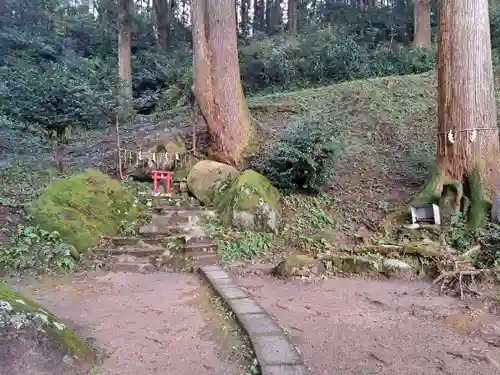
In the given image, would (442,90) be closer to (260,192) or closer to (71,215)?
(260,192)

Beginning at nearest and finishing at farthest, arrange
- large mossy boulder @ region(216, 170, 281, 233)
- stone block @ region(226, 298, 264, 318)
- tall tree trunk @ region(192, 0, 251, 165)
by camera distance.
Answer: stone block @ region(226, 298, 264, 318) < large mossy boulder @ region(216, 170, 281, 233) < tall tree trunk @ region(192, 0, 251, 165)

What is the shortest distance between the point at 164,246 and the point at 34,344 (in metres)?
3.84

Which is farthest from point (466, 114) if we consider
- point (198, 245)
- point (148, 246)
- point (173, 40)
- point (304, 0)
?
point (304, 0)

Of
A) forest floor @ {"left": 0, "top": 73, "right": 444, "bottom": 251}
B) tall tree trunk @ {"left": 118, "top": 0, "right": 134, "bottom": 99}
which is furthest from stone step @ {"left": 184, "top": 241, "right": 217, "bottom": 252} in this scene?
tall tree trunk @ {"left": 118, "top": 0, "right": 134, "bottom": 99}

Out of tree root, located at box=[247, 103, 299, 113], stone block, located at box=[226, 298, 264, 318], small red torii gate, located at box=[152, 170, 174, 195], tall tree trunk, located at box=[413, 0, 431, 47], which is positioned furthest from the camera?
tall tree trunk, located at box=[413, 0, 431, 47]

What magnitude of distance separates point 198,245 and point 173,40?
17.9m

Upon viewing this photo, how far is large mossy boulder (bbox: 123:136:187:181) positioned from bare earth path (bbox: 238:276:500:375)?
15.2ft

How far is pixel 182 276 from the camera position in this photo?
5.54 metres

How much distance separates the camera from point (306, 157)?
7281mm

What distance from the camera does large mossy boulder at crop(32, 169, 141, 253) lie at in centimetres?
608

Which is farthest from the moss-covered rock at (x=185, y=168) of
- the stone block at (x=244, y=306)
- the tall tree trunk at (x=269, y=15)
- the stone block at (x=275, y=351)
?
the tall tree trunk at (x=269, y=15)

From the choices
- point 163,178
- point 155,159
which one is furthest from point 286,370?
point 155,159

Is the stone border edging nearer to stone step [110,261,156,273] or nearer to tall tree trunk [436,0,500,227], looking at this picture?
stone step [110,261,156,273]

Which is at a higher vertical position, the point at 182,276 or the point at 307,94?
the point at 307,94
